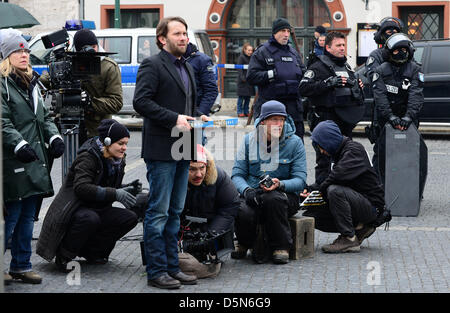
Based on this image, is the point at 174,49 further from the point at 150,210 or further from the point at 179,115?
the point at 150,210

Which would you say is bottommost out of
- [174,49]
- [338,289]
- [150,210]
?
[338,289]

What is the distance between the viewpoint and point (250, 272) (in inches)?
282

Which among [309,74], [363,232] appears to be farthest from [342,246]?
[309,74]

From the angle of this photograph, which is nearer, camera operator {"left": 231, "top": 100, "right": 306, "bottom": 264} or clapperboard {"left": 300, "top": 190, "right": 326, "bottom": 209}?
camera operator {"left": 231, "top": 100, "right": 306, "bottom": 264}

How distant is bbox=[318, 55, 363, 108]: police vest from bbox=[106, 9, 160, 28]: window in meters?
14.8

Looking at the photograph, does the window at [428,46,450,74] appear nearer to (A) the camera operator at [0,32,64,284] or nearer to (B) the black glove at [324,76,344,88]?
(B) the black glove at [324,76,344,88]

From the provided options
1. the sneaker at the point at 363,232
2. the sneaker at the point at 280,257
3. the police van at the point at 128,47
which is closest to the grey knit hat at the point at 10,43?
the sneaker at the point at 280,257

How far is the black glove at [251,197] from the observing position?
746 cm

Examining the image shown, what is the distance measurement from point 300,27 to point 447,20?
345 centimetres

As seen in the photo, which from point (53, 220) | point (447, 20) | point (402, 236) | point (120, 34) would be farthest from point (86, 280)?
point (447, 20)

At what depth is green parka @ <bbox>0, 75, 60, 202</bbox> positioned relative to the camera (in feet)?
21.3

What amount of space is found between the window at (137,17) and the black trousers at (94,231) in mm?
17440

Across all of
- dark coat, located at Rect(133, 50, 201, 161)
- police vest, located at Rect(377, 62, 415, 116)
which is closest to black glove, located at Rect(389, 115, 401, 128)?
police vest, located at Rect(377, 62, 415, 116)

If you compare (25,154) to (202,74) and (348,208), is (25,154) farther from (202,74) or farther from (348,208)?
(202,74)
